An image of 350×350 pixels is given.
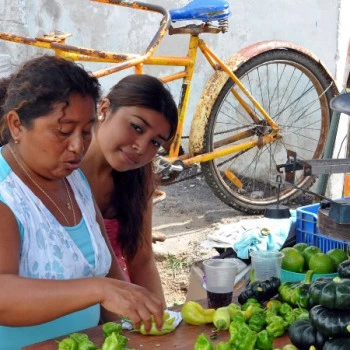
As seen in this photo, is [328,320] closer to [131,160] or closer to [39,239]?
[39,239]

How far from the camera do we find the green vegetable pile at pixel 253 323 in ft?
6.46

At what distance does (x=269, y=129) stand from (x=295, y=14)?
112cm

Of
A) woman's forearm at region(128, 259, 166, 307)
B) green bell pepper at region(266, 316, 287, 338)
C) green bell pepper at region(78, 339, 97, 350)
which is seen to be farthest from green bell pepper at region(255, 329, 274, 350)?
woman's forearm at region(128, 259, 166, 307)

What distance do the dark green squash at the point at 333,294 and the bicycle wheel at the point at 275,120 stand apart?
11.4ft

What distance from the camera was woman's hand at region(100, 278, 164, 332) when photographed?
1.91m

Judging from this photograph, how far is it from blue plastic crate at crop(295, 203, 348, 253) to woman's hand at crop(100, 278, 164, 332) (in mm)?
1789

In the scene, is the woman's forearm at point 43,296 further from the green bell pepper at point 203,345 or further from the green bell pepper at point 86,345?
the green bell pepper at point 203,345

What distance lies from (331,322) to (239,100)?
152 inches

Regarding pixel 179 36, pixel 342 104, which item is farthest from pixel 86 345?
pixel 179 36

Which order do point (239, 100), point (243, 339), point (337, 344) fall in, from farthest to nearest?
point (239, 100) → point (243, 339) → point (337, 344)

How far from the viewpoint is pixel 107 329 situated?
2141 millimetres

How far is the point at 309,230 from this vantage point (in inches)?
145

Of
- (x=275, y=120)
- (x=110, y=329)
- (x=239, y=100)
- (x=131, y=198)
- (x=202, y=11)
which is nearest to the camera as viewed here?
(x=110, y=329)

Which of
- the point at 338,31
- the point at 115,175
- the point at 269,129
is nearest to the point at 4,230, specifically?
the point at 115,175
